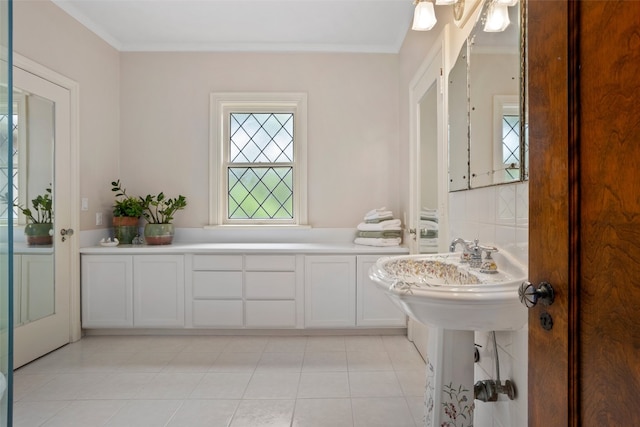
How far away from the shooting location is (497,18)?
4.90 ft

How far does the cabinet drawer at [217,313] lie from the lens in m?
3.12

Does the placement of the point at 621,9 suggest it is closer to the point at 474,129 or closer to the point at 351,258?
the point at 474,129

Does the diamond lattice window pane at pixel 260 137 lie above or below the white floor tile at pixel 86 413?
above

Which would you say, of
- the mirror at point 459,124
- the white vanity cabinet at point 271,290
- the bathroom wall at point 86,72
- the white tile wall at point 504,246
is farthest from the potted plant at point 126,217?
the white tile wall at point 504,246

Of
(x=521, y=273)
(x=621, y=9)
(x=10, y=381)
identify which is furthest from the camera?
(x=521, y=273)

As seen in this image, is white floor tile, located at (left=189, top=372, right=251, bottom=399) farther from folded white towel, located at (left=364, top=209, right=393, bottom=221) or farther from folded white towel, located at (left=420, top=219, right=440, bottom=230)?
folded white towel, located at (left=364, top=209, right=393, bottom=221)

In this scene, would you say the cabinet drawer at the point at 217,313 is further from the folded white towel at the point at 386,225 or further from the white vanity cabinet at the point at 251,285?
the folded white towel at the point at 386,225

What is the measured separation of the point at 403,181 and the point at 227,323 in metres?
1.96

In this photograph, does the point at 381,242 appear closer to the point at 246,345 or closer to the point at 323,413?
the point at 246,345

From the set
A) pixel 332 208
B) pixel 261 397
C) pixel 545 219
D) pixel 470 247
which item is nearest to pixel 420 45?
pixel 332 208

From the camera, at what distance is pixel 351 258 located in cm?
311

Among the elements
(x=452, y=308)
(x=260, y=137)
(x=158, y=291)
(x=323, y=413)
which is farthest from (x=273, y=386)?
(x=260, y=137)

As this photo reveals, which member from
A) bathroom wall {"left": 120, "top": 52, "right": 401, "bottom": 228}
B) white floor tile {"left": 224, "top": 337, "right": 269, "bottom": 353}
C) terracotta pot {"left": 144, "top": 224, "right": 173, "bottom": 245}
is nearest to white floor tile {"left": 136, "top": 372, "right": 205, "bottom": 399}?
white floor tile {"left": 224, "top": 337, "right": 269, "bottom": 353}

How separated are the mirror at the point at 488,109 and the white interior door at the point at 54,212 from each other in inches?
108
